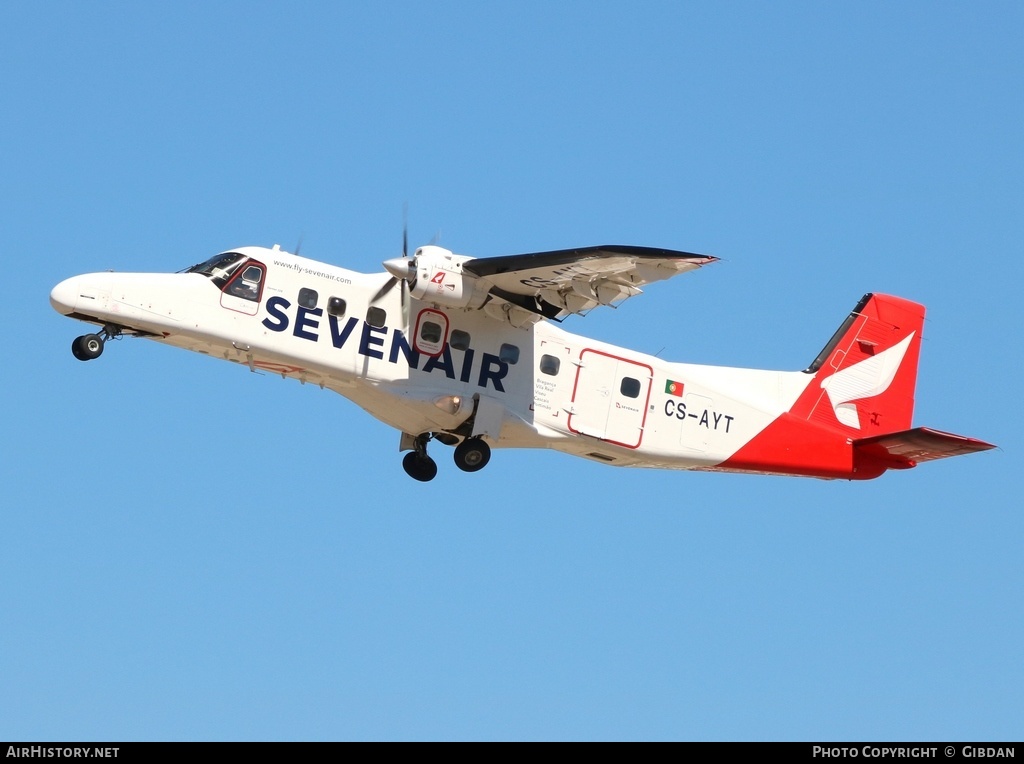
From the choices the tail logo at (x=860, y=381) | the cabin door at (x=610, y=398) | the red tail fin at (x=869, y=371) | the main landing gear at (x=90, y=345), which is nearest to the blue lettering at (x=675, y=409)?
the cabin door at (x=610, y=398)

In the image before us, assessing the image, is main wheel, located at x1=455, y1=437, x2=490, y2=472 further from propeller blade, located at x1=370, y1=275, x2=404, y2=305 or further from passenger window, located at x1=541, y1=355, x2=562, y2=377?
propeller blade, located at x1=370, y1=275, x2=404, y2=305

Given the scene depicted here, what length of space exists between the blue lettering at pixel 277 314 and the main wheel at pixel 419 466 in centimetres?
291

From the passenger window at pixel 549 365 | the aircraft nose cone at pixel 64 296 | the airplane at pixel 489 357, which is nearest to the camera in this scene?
the aircraft nose cone at pixel 64 296

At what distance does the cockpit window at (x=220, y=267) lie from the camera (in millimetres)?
18391

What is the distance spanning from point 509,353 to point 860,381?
20.4ft

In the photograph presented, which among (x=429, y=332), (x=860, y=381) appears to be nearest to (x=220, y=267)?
(x=429, y=332)

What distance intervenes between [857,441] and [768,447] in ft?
4.72

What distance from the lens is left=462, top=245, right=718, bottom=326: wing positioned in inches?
687

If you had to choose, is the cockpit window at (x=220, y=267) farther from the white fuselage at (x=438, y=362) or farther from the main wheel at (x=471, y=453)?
the main wheel at (x=471, y=453)

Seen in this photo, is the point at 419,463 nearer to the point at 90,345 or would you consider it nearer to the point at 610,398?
the point at 610,398
